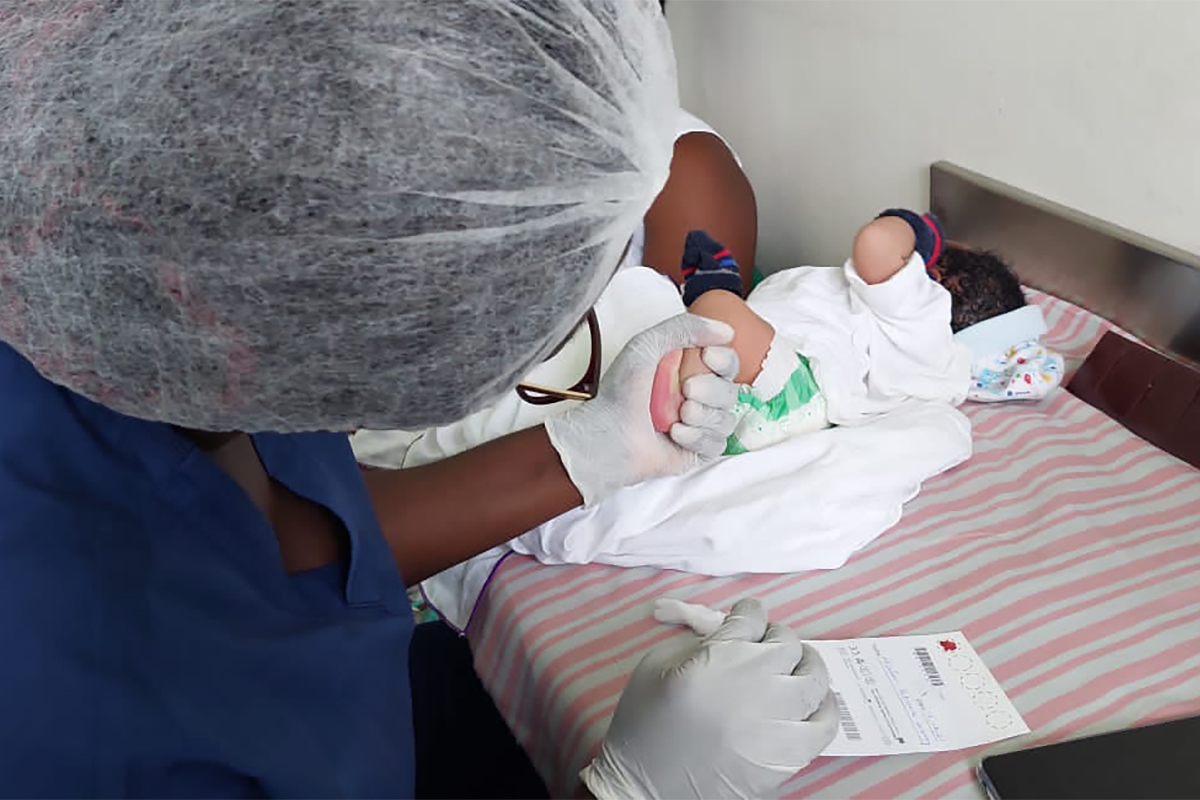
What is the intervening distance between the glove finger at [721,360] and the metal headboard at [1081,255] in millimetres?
551

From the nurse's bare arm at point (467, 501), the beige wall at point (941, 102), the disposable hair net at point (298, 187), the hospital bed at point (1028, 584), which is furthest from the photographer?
the beige wall at point (941, 102)

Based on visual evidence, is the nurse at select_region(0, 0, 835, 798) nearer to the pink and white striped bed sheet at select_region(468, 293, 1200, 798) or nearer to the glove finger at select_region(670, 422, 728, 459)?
the pink and white striped bed sheet at select_region(468, 293, 1200, 798)

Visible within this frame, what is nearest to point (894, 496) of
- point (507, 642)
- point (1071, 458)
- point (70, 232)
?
point (1071, 458)

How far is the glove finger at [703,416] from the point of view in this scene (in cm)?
105

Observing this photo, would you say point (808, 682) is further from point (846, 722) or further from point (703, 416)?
point (703, 416)

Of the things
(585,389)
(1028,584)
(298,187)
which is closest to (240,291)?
(298,187)

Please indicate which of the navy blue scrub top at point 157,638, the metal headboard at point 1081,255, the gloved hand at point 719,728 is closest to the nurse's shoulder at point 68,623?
the navy blue scrub top at point 157,638

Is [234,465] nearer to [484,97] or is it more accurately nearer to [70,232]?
[70,232]

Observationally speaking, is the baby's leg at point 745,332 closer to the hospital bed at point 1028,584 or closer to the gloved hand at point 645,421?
the gloved hand at point 645,421

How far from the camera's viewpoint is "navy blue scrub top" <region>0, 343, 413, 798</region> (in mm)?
544

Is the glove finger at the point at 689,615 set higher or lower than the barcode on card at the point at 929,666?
lower

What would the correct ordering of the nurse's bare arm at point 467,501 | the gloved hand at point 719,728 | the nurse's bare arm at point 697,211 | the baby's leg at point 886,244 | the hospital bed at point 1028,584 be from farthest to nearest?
the nurse's bare arm at point 697,211 → the baby's leg at point 886,244 → the nurse's bare arm at point 467,501 → the hospital bed at point 1028,584 → the gloved hand at point 719,728

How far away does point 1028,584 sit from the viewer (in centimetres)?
99

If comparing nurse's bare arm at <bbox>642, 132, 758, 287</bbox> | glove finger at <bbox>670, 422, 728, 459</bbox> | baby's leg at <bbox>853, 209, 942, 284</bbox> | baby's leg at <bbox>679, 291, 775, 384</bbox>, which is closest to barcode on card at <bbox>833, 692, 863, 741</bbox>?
glove finger at <bbox>670, 422, 728, 459</bbox>
